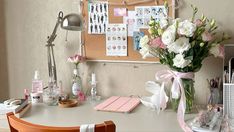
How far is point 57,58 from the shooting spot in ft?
6.82

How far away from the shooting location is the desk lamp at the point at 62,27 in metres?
1.76

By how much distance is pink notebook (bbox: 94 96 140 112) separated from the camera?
1.71 metres

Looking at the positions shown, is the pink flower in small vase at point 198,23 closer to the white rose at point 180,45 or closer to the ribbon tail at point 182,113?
the white rose at point 180,45

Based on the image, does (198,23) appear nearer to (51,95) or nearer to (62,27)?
(62,27)

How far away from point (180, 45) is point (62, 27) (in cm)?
67

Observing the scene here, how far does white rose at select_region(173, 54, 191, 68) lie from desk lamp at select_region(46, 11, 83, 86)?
0.57 metres

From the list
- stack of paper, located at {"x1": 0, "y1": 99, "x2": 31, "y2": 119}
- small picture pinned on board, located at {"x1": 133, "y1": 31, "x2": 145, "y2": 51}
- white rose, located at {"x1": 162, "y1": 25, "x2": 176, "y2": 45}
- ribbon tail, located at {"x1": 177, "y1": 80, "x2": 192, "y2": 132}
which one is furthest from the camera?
small picture pinned on board, located at {"x1": 133, "y1": 31, "x2": 145, "y2": 51}

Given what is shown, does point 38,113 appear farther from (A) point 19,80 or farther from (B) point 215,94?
(B) point 215,94

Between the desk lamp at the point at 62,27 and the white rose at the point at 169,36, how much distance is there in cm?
50

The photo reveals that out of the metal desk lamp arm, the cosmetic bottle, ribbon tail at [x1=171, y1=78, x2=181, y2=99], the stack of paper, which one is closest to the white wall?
the metal desk lamp arm

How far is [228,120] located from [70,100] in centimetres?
87

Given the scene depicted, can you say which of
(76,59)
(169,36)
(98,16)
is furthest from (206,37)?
(76,59)

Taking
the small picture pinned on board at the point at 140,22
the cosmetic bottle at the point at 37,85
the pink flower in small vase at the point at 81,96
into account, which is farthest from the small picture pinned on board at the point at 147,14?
the cosmetic bottle at the point at 37,85

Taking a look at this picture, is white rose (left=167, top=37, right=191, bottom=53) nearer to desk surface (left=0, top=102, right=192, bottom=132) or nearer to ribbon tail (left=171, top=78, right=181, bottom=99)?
ribbon tail (left=171, top=78, right=181, bottom=99)
